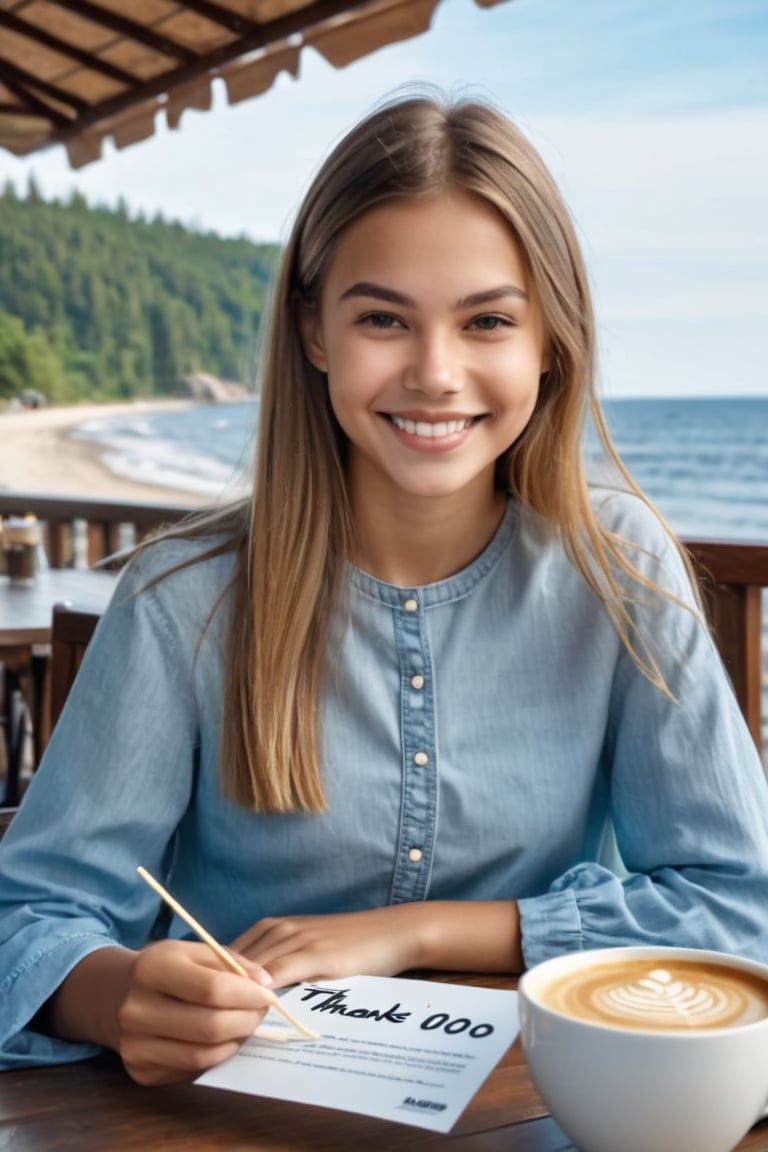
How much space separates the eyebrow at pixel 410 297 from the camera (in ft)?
3.96

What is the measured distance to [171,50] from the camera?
3.84 meters

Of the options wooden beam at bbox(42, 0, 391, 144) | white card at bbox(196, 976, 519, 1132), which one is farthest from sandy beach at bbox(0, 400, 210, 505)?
white card at bbox(196, 976, 519, 1132)

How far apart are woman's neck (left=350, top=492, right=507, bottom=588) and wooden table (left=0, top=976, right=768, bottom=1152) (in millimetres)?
573

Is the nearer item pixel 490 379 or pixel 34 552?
pixel 490 379

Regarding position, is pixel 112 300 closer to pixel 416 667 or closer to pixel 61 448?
pixel 61 448

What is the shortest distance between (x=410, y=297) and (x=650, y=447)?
1328 inches

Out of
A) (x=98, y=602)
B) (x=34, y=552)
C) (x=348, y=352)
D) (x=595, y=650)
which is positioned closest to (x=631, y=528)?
(x=595, y=650)

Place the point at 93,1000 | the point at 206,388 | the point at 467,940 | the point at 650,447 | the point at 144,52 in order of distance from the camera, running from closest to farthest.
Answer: the point at 93,1000
the point at 467,940
the point at 144,52
the point at 650,447
the point at 206,388

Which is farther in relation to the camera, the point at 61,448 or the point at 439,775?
the point at 61,448

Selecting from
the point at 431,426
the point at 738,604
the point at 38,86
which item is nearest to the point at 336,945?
the point at 431,426

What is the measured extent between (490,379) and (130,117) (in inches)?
129

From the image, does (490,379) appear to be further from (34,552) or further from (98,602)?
(34,552)

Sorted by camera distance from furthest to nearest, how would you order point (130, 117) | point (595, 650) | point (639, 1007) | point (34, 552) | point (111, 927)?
point (130, 117), point (34, 552), point (595, 650), point (111, 927), point (639, 1007)

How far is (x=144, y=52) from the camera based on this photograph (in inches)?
154
